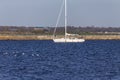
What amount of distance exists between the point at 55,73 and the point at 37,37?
130 meters

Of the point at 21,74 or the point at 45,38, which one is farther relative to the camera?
the point at 45,38

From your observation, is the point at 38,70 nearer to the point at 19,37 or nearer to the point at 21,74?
the point at 21,74

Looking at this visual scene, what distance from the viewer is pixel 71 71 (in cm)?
4912

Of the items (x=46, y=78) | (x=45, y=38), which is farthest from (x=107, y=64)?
(x=45, y=38)

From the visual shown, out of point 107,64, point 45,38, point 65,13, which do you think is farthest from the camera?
point 45,38

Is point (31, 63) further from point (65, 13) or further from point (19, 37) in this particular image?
point (19, 37)

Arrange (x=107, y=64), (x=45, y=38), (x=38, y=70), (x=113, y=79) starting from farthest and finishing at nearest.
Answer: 1. (x=45, y=38)
2. (x=107, y=64)
3. (x=38, y=70)
4. (x=113, y=79)

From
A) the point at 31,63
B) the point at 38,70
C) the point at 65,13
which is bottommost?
the point at 65,13

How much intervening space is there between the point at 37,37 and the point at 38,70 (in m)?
127

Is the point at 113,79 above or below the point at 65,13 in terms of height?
above

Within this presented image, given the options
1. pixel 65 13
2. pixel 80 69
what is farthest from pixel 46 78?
pixel 65 13

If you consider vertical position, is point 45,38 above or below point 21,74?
below

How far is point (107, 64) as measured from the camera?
57094mm

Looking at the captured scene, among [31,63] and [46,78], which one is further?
[31,63]
